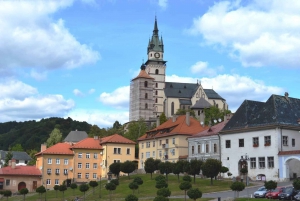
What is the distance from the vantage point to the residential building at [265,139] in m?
57.2

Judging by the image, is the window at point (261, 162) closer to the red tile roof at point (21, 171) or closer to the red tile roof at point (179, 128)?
the red tile roof at point (179, 128)

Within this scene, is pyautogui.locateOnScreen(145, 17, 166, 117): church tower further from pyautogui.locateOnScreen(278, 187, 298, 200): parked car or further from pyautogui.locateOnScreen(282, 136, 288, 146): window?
pyautogui.locateOnScreen(278, 187, 298, 200): parked car

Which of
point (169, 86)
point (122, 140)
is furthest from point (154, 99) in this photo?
point (122, 140)

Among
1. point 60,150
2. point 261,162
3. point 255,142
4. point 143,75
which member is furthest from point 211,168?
point 143,75

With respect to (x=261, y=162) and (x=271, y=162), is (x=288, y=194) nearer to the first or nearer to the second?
(x=271, y=162)

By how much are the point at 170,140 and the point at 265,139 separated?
23065 mm

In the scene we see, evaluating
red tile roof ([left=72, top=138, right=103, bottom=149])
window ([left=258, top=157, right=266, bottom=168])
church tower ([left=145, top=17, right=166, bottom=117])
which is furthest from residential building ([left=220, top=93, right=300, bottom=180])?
Answer: church tower ([left=145, top=17, right=166, bottom=117])

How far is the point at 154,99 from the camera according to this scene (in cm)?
17250

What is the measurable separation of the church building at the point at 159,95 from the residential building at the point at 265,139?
97.9 m

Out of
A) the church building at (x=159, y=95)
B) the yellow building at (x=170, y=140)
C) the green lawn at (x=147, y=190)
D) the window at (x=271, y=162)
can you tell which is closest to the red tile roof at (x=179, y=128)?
the yellow building at (x=170, y=140)

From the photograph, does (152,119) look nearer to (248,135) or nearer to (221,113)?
(221,113)

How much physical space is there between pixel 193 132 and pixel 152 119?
84.7 meters

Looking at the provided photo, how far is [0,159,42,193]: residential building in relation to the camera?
77.9 m

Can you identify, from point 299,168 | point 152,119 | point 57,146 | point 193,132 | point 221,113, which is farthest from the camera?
point 152,119
